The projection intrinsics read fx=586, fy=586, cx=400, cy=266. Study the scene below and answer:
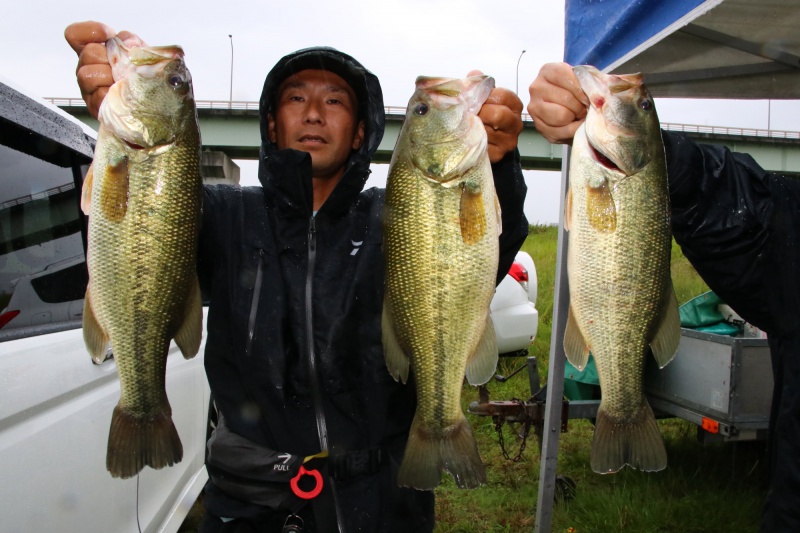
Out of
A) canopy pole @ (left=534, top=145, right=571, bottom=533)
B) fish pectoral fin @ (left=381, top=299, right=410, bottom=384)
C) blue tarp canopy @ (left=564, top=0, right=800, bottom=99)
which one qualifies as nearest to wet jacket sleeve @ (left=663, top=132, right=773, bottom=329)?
blue tarp canopy @ (left=564, top=0, right=800, bottom=99)

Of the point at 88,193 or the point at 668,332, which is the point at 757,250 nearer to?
the point at 668,332

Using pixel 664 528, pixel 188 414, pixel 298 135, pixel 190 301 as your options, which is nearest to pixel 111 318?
pixel 190 301

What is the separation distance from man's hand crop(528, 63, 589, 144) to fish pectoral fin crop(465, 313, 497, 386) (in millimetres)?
727

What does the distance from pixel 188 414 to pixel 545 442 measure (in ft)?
7.61

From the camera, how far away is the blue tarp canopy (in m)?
3.05

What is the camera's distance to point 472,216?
199cm

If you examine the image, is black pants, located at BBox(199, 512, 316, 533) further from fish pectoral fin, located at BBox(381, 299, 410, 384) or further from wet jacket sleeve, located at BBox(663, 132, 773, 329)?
wet jacket sleeve, located at BBox(663, 132, 773, 329)

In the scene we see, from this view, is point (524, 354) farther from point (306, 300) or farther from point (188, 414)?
point (306, 300)

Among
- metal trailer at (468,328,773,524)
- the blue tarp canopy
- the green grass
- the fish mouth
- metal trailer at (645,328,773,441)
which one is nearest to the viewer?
the fish mouth

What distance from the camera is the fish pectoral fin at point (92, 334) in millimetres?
1929

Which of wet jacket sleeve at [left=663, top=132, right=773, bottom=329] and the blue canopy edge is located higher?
the blue canopy edge

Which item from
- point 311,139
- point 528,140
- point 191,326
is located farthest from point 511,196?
point 528,140

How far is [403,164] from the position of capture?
206cm

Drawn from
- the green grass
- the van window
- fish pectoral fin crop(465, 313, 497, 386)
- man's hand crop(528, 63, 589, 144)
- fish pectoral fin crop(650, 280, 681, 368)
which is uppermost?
man's hand crop(528, 63, 589, 144)
